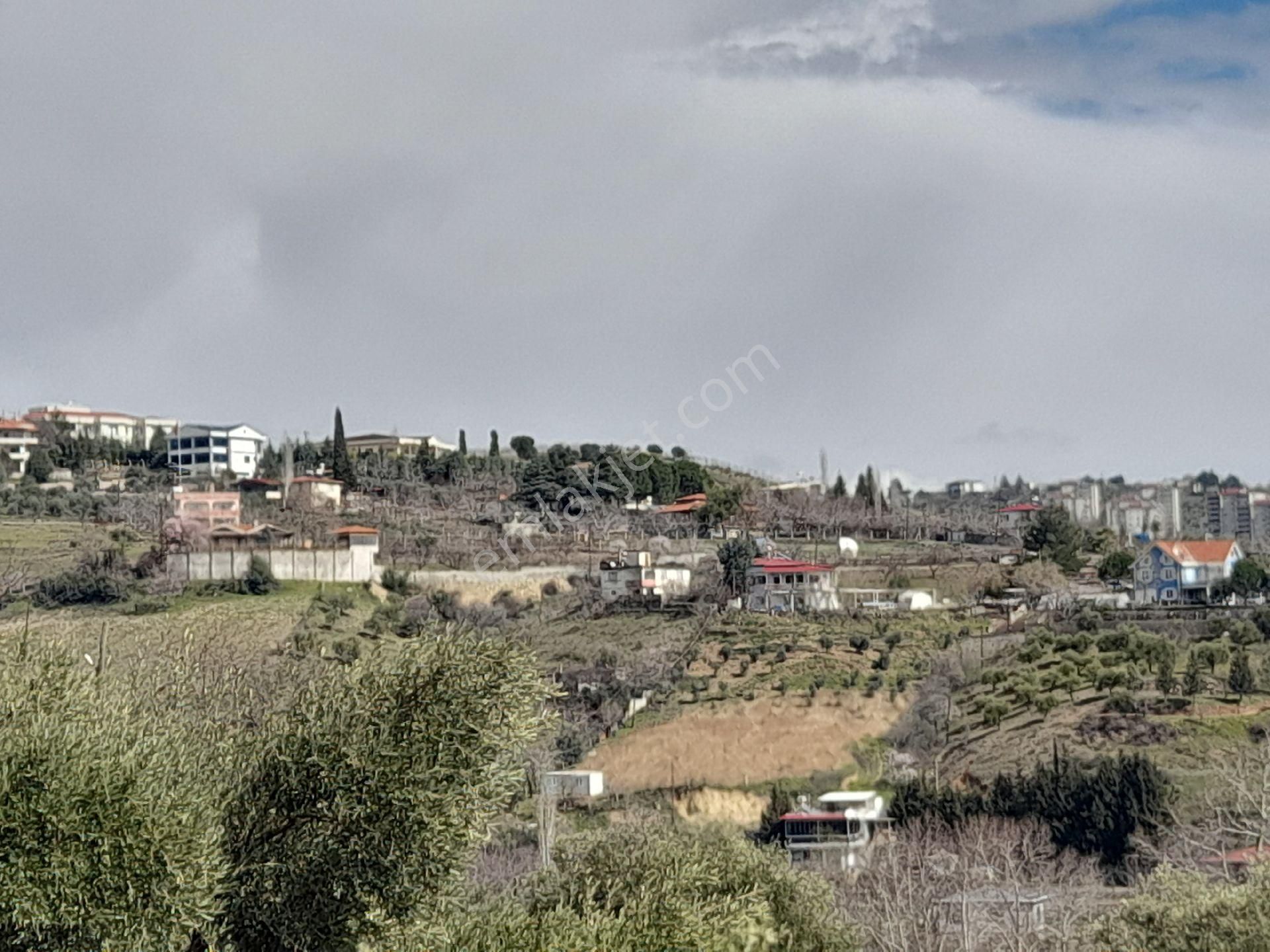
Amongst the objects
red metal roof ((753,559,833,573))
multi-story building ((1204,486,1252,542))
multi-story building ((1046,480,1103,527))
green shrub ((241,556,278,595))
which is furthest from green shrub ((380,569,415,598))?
multi-story building ((1204,486,1252,542))

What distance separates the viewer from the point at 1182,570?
80.6 m

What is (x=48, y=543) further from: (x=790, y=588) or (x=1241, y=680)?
(x=1241, y=680)

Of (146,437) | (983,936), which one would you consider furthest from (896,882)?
(146,437)

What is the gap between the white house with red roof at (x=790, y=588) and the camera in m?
77.2

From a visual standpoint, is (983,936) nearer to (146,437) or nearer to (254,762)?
(254,762)

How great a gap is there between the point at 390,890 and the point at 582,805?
33.4 m

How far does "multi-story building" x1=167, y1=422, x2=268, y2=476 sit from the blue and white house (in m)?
54.7

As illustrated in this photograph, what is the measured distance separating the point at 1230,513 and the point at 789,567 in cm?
10011

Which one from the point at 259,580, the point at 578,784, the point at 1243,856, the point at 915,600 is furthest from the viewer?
the point at 915,600

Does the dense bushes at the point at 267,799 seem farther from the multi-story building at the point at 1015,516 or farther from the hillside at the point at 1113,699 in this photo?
the multi-story building at the point at 1015,516

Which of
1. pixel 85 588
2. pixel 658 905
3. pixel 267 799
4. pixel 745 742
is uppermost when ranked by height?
pixel 85 588

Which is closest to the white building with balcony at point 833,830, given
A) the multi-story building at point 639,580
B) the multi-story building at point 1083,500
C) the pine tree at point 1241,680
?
the pine tree at point 1241,680

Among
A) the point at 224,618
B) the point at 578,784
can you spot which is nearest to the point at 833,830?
the point at 578,784

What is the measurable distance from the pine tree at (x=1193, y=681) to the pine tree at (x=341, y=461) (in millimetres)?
56246
